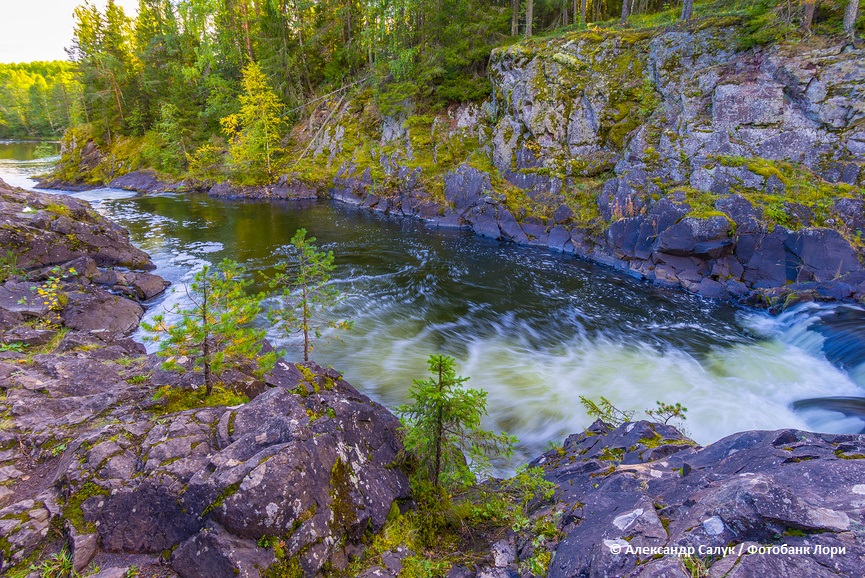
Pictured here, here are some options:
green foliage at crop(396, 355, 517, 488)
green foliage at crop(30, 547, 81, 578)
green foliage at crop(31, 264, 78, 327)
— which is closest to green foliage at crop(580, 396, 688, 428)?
green foliage at crop(396, 355, 517, 488)

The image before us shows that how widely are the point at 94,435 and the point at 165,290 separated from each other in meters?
10.5

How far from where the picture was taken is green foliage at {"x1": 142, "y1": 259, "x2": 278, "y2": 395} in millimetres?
4457

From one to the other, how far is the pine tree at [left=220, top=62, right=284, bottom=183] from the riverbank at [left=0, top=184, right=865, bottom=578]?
2816cm

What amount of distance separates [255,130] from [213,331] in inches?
1172

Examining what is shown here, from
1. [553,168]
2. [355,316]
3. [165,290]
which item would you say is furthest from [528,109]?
[165,290]

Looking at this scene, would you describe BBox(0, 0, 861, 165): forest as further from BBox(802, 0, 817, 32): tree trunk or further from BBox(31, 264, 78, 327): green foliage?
BBox(31, 264, 78, 327): green foliage

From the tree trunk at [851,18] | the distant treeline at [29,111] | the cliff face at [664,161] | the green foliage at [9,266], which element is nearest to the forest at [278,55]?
the cliff face at [664,161]

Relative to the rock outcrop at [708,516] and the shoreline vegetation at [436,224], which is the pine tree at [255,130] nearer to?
the shoreline vegetation at [436,224]

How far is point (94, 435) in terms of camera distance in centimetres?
392

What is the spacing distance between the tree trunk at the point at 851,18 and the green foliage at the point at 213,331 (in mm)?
23631

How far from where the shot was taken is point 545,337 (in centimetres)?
1122

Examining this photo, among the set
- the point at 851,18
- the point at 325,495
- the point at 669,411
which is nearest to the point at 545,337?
the point at 669,411

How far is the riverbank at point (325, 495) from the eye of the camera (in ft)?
9.21

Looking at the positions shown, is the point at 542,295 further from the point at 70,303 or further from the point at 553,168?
the point at 70,303
